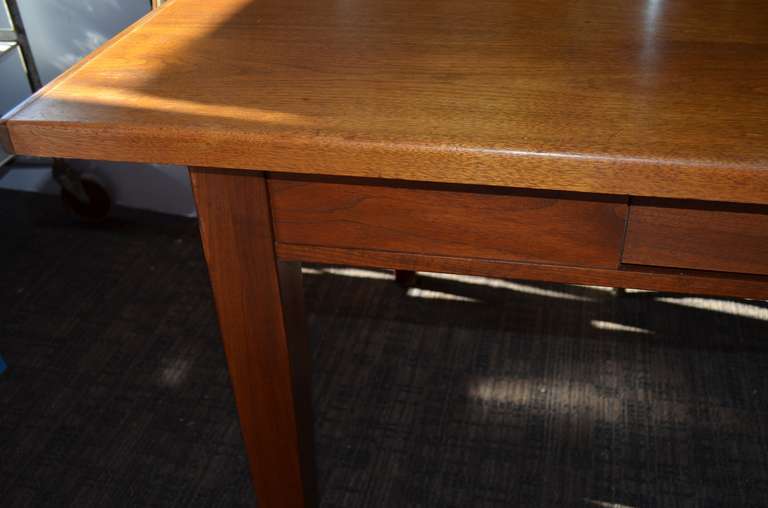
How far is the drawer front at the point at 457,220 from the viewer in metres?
0.77

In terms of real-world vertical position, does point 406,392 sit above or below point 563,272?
below

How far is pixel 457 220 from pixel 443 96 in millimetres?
115

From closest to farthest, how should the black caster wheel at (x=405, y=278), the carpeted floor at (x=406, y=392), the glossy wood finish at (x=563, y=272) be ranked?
the glossy wood finish at (x=563, y=272), the carpeted floor at (x=406, y=392), the black caster wheel at (x=405, y=278)

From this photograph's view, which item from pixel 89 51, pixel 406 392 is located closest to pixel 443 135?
pixel 406 392

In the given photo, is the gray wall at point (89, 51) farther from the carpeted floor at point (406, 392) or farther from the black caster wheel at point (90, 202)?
the carpeted floor at point (406, 392)

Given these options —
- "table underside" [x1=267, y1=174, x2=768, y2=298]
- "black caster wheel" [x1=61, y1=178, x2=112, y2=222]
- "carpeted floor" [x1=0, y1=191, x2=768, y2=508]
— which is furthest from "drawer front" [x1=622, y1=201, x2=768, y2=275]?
"black caster wheel" [x1=61, y1=178, x2=112, y2=222]

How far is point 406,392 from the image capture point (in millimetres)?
1535

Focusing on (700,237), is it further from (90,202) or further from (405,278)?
(90,202)

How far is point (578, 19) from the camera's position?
916 millimetres

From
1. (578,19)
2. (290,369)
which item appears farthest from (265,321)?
(578,19)

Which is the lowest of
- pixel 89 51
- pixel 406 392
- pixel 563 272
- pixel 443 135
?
pixel 406 392

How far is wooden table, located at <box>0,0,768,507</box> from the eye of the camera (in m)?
0.68

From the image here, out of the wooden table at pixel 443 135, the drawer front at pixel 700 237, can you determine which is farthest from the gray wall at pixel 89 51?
the drawer front at pixel 700 237

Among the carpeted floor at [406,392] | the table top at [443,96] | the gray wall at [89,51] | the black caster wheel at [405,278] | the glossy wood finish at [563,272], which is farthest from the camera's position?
the gray wall at [89,51]
